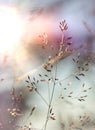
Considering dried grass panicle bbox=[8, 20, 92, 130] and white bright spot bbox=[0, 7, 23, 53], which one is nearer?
dried grass panicle bbox=[8, 20, 92, 130]

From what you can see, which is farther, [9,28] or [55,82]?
[9,28]

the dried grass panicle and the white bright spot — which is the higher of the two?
the white bright spot

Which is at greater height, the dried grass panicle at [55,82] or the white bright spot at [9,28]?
the white bright spot at [9,28]

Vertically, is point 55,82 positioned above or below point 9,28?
below

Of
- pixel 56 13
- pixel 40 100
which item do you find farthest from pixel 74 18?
pixel 40 100

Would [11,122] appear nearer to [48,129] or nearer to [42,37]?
[48,129]

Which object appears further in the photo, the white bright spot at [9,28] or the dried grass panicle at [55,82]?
the white bright spot at [9,28]
